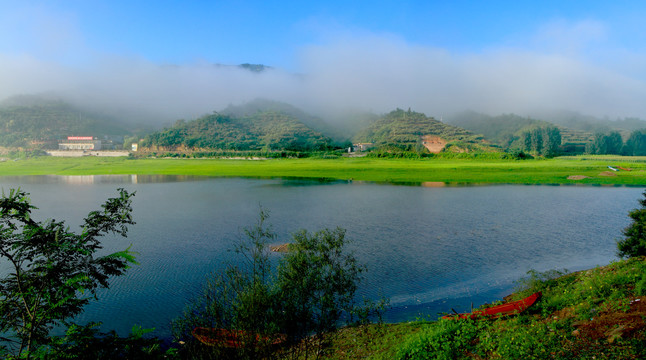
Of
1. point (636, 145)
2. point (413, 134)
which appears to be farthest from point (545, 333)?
point (636, 145)

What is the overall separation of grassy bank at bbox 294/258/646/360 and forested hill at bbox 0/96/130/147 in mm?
127648

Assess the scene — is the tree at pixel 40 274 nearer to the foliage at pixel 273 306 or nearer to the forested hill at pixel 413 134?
the foliage at pixel 273 306

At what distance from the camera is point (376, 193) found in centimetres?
3788

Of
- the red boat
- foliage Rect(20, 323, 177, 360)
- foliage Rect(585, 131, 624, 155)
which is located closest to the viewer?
foliage Rect(20, 323, 177, 360)

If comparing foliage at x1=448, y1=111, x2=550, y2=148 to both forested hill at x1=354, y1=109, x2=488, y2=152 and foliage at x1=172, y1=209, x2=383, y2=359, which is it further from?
foliage at x1=172, y1=209, x2=383, y2=359

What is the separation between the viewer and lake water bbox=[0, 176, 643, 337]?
41.1ft

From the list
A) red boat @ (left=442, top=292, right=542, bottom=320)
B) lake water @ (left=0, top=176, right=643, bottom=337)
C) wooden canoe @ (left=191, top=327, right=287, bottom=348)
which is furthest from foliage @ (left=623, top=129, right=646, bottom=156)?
wooden canoe @ (left=191, top=327, right=287, bottom=348)

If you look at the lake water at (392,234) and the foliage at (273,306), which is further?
the lake water at (392,234)

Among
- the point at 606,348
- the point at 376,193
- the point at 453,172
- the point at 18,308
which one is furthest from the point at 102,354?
the point at 453,172

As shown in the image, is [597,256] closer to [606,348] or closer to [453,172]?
[606,348]

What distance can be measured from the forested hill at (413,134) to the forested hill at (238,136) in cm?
1593

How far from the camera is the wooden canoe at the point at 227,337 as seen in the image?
641 cm

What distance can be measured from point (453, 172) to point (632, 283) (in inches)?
1904

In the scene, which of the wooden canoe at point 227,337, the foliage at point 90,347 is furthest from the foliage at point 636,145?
the foliage at point 90,347
